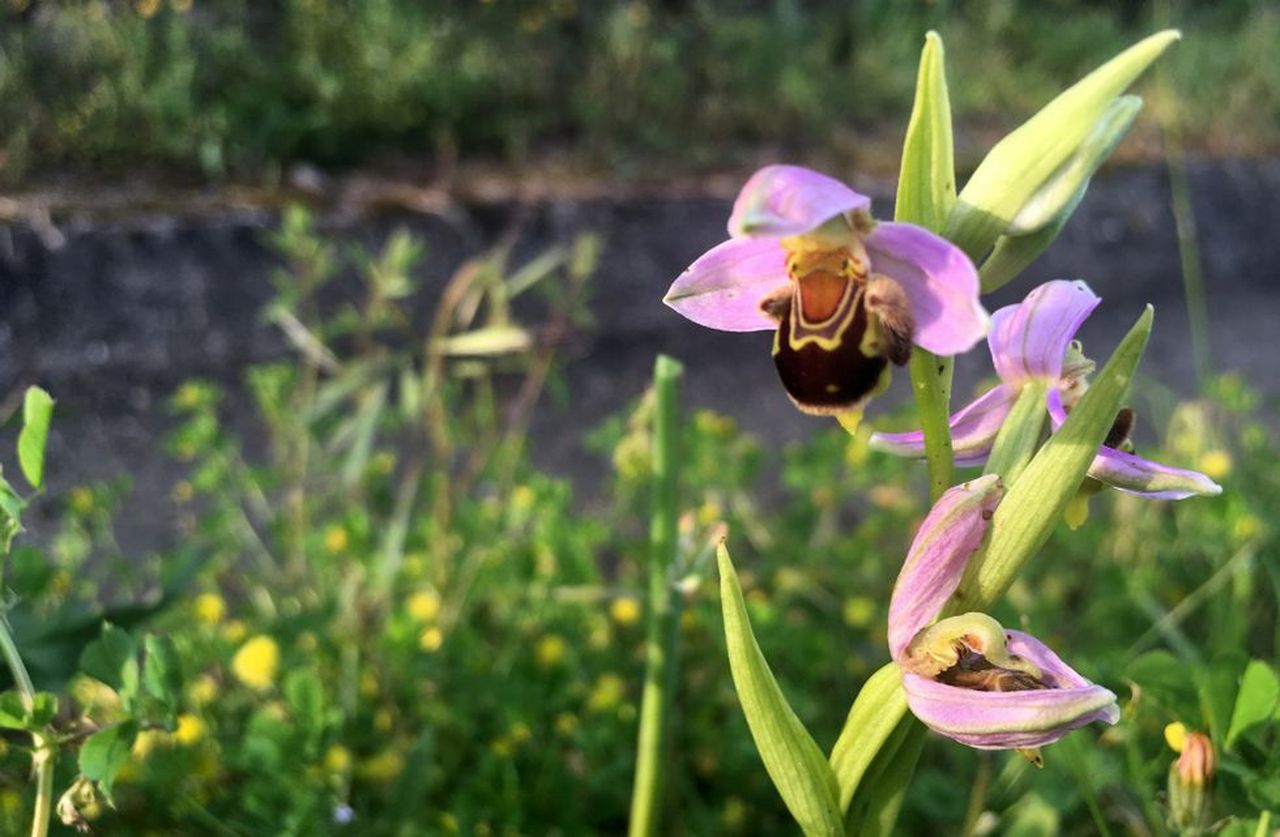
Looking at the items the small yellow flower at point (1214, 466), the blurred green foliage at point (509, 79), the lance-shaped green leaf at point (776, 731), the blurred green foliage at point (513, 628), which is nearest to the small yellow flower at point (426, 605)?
the blurred green foliage at point (513, 628)

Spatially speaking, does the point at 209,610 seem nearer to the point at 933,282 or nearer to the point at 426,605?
the point at 426,605

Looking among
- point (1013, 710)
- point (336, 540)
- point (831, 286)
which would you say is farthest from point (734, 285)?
point (336, 540)

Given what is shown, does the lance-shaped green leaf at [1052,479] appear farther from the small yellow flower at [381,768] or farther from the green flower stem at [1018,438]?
the small yellow flower at [381,768]

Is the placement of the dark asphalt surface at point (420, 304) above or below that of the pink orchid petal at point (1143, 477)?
below

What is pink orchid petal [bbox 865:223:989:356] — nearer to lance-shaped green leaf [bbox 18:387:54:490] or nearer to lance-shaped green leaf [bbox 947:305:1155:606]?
lance-shaped green leaf [bbox 947:305:1155:606]

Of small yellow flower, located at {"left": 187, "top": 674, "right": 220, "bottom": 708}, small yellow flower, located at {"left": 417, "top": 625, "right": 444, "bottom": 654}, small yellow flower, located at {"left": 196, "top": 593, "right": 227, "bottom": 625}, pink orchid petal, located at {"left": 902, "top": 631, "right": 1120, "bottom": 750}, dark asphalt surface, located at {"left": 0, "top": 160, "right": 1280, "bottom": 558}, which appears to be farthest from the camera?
dark asphalt surface, located at {"left": 0, "top": 160, "right": 1280, "bottom": 558}

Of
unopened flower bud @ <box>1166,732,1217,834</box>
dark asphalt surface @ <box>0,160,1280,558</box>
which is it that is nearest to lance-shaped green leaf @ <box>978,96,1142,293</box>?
unopened flower bud @ <box>1166,732,1217,834</box>
